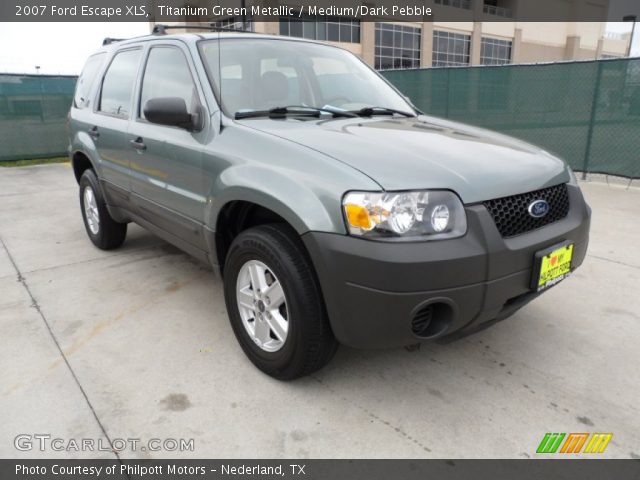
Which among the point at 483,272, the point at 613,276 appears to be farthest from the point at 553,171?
the point at 613,276

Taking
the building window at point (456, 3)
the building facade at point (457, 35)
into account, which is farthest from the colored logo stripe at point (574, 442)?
the building window at point (456, 3)

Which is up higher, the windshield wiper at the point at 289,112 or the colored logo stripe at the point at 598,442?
the windshield wiper at the point at 289,112

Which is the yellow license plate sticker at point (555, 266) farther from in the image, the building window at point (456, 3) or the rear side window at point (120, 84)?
the building window at point (456, 3)

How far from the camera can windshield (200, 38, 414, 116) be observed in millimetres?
2977

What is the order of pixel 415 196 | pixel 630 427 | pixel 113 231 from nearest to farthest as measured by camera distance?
pixel 415 196 < pixel 630 427 < pixel 113 231

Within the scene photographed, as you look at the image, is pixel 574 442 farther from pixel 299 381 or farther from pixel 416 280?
pixel 299 381

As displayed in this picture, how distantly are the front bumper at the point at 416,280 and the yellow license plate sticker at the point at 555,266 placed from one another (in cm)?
11

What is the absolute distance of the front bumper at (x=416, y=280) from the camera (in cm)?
199

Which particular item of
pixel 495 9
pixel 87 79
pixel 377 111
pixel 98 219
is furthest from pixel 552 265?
pixel 495 9

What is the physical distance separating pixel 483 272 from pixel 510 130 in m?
8.66

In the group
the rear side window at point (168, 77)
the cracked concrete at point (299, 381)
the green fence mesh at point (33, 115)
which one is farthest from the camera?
the green fence mesh at point (33, 115)

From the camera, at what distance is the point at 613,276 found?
3.97m

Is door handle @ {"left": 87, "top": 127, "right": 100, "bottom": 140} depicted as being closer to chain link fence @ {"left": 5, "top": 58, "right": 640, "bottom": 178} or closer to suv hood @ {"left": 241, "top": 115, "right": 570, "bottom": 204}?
suv hood @ {"left": 241, "top": 115, "right": 570, "bottom": 204}
